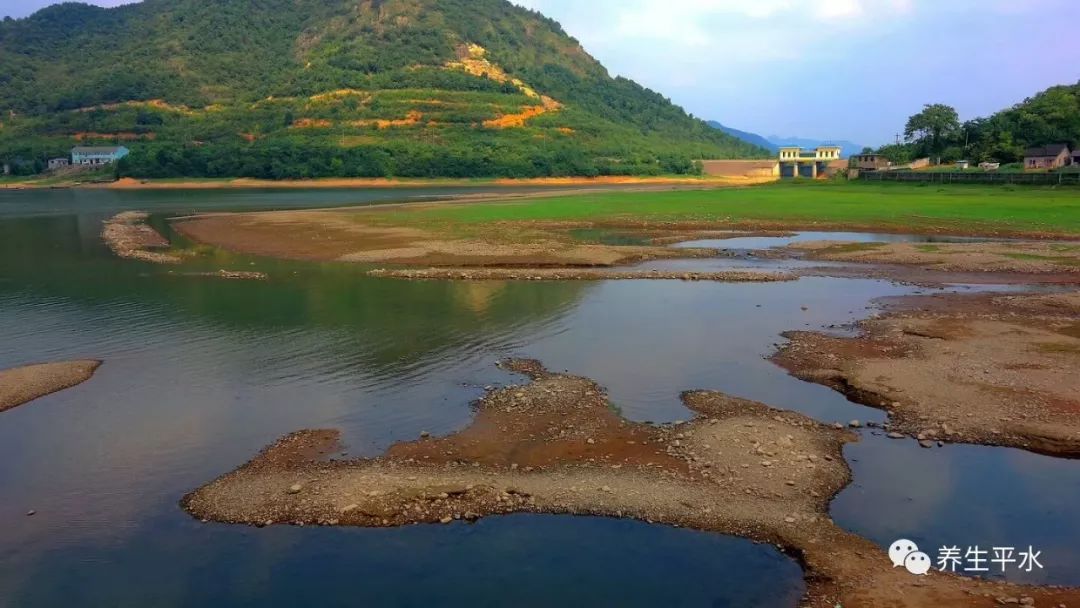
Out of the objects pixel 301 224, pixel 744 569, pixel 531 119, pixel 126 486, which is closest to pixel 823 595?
pixel 744 569

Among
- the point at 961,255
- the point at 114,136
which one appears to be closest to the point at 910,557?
the point at 961,255

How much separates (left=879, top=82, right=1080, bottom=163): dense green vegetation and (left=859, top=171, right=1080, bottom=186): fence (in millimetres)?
15546

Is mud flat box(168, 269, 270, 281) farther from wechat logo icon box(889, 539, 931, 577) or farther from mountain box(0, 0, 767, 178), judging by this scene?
mountain box(0, 0, 767, 178)

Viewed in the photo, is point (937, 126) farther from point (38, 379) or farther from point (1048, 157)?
point (38, 379)

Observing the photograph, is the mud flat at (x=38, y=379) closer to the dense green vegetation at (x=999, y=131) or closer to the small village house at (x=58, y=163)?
the dense green vegetation at (x=999, y=131)

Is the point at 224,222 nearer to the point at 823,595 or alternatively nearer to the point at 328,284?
the point at 328,284

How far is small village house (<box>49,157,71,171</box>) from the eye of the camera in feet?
449

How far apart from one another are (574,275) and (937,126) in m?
93.5

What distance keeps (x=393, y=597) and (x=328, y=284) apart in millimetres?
24615

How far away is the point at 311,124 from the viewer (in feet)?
482

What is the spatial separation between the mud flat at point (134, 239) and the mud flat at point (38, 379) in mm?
21432

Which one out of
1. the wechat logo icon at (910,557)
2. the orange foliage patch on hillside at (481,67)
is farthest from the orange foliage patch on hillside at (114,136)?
the wechat logo icon at (910,557)

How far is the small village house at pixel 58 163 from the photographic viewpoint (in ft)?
449

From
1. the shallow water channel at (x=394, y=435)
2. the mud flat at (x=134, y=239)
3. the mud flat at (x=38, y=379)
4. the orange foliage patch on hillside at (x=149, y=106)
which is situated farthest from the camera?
the orange foliage patch on hillside at (x=149, y=106)
